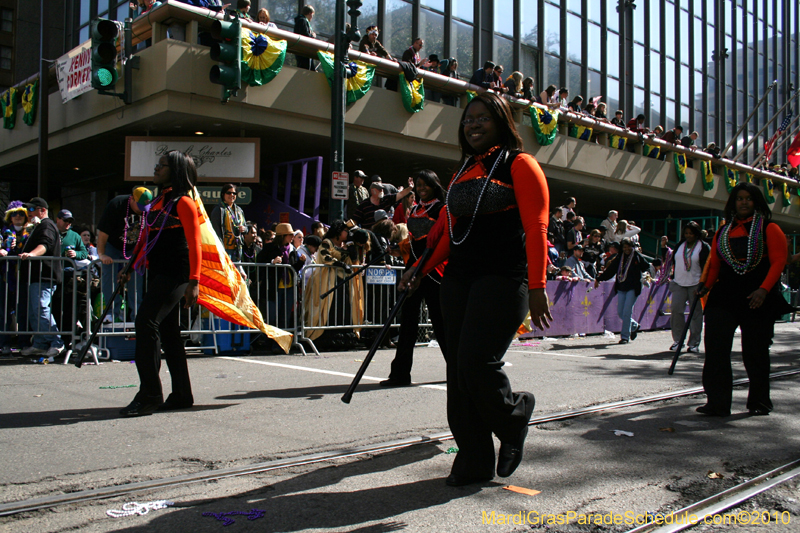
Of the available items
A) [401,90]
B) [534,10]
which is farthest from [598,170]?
[401,90]

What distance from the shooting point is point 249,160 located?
54.3 ft

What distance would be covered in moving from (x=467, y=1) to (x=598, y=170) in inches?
285

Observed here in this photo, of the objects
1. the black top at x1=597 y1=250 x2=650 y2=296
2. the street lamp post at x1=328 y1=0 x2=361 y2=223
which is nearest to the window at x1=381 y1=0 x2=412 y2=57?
the street lamp post at x1=328 y1=0 x2=361 y2=223

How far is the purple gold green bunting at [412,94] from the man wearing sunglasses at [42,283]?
10.9 meters

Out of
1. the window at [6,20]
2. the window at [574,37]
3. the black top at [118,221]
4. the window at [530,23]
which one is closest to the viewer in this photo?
the black top at [118,221]

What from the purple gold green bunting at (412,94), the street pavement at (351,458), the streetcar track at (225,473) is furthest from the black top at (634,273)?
the purple gold green bunting at (412,94)

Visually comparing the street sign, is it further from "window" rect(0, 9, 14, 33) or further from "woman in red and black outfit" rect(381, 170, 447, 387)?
"window" rect(0, 9, 14, 33)

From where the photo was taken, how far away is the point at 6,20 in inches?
1458

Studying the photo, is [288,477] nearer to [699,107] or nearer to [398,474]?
[398,474]

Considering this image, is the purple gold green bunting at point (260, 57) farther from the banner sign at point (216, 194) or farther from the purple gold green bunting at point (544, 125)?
the purple gold green bunting at point (544, 125)

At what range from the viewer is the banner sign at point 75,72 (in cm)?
1625

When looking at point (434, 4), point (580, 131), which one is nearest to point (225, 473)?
point (434, 4)

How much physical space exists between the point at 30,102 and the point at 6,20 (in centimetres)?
2273

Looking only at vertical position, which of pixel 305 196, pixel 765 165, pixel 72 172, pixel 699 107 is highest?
pixel 699 107
